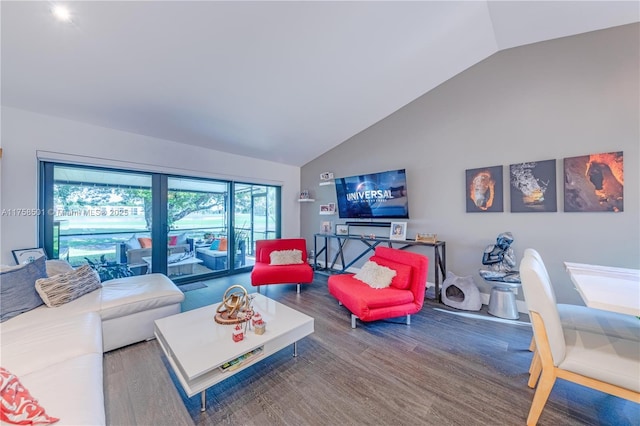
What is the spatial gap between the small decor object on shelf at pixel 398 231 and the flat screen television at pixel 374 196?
12 cm

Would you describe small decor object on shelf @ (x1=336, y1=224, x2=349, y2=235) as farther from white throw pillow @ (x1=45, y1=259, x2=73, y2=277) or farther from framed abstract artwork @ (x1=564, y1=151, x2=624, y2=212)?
white throw pillow @ (x1=45, y1=259, x2=73, y2=277)

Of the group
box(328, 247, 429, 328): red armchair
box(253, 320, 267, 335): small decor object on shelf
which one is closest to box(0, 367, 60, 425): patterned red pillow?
box(253, 320, 267, 335): small decor object on shelf

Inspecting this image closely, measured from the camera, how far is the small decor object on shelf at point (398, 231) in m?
3.76

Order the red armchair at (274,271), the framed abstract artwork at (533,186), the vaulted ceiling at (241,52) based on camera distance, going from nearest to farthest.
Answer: the vaulted ceiling at (241,52)
the framed abstract artwork at (533,186)
the red armchair at (274,271)

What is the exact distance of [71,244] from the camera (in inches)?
119

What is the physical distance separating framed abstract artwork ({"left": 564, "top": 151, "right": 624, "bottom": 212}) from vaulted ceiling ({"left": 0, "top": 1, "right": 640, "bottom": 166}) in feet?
4.41

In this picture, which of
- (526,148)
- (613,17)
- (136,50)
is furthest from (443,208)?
(136,50)

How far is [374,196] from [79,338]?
3.79 metres

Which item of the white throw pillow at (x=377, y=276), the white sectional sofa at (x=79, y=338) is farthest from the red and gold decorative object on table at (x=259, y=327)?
the white throw pillow at (x=377, y=276)

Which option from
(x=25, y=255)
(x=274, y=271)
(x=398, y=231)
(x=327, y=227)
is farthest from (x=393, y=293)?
(x=25, y=255)

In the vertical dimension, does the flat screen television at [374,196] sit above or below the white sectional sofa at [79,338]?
above

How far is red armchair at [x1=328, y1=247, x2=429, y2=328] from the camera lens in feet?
7.85

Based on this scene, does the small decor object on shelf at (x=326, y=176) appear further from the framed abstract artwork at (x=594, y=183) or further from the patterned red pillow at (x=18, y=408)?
the patterned red pillow at (x=18, y=408)

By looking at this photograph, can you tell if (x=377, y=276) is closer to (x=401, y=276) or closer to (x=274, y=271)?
(x=401, y=276)
